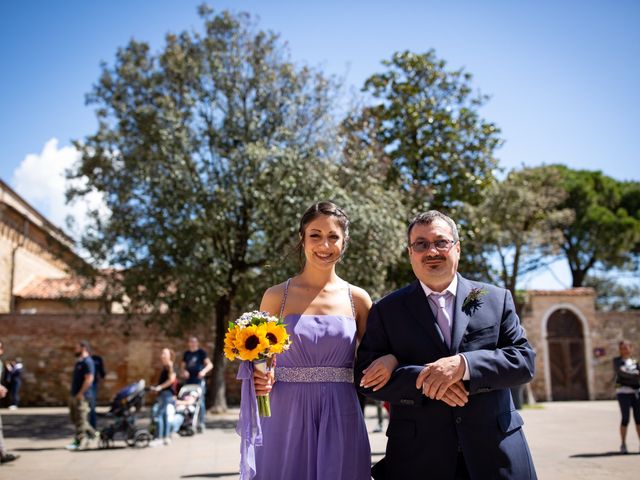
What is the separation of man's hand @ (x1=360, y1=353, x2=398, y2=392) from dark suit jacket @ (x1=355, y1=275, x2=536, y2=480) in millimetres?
32

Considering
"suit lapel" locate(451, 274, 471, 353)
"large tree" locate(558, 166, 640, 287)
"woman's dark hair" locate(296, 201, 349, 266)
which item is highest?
"large tree" locate(558, 166, 640, 287)

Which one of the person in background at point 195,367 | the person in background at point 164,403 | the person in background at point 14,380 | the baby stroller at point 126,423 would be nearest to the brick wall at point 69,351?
the person in background at point 14,380

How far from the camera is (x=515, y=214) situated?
68.3 feet

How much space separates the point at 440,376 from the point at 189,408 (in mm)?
10796

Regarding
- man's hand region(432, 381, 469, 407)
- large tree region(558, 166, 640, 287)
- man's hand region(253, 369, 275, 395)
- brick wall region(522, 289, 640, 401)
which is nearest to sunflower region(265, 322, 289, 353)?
man's hand region(253, 369, 275, 395)

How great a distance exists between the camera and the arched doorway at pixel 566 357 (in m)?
23.9

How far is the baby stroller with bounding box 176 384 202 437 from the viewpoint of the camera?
12.4 m

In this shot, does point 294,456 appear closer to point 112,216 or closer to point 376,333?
point 376,333

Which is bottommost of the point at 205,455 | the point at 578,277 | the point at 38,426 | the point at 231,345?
the point at 38,426

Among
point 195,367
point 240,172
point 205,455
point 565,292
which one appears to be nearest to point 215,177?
point 240,172

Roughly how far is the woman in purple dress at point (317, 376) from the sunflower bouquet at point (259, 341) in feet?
0.30

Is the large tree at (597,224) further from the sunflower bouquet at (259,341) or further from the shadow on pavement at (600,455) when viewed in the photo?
the sunflower bouquet at (259,341)

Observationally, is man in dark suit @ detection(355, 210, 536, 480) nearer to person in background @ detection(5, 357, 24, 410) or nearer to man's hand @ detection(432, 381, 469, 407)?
man's hand @ detection(432, 381, 469, 407)

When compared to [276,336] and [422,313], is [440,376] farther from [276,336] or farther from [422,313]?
[276,336]
